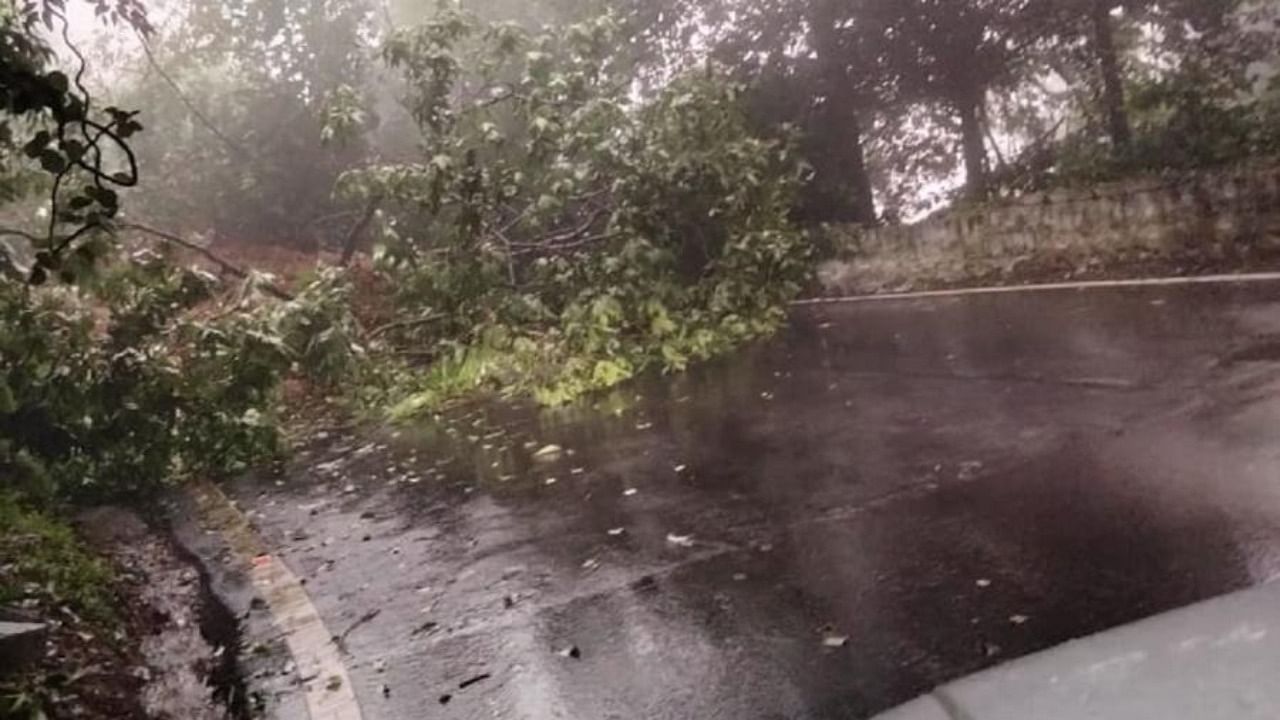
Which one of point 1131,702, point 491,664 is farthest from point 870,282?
point 1131,702

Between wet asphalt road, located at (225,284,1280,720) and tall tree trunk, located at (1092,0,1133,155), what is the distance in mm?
2924

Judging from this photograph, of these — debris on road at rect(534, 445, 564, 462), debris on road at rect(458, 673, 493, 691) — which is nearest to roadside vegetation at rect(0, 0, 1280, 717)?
debris on road at rect(534, 445, 564, 462)

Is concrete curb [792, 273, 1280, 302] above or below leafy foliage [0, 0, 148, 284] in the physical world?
below

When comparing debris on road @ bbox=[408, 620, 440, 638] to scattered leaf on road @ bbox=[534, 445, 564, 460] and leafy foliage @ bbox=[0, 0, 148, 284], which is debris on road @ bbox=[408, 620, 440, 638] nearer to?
leafy foliage @ bbox=[0, 0, 148, 284]

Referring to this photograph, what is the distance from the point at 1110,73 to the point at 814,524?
353 inches

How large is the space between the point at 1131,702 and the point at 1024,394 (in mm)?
6087

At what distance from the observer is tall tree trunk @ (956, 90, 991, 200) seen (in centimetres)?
1442

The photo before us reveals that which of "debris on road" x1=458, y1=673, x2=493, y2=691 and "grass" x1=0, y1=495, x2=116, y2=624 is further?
"grass" x1=0, y1=495, x2=116, y2=624

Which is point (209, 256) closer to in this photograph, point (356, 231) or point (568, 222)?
point (356, 231)

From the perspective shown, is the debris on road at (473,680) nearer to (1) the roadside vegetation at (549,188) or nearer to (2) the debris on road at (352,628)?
(2) the debris on road at (352,628)

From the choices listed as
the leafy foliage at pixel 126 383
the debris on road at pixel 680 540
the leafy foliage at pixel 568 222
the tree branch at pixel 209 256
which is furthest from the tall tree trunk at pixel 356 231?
the debris on road at pixel 680 540

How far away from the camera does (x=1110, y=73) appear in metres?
12.5

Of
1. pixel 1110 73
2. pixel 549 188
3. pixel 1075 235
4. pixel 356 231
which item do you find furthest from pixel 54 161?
pixel 1110 73

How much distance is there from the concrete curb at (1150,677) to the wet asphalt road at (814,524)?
1601mm
